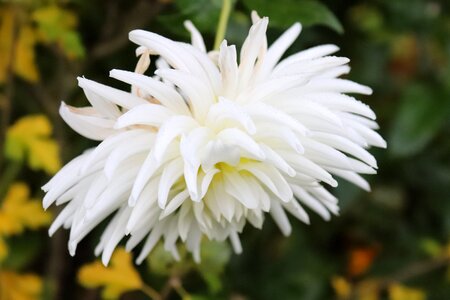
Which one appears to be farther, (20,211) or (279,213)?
(20,211)

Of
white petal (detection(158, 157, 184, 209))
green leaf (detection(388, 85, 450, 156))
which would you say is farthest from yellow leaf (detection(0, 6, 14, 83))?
green leaf (detection(388, 85, 450, 156))

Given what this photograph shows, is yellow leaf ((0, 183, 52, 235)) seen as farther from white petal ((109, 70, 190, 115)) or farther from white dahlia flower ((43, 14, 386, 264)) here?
white petal ((109, 70, 190, 115))

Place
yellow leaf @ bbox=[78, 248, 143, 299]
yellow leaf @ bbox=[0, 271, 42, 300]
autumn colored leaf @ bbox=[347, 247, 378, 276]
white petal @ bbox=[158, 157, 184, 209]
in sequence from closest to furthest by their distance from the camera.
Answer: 1. white petal @ bbox=[158, 157, 184, 209]
2. yellow leaf @ bbox=[78, 248, 143, 299]
3. yellow leaf @ bbox=[0, 271, 42, 300]
4. autumn colored leaf @ bbox=[347, 247, 378, 276]

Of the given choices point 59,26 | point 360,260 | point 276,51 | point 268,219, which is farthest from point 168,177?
point 360,260

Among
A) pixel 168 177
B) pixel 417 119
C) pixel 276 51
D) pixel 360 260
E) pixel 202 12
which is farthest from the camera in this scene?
pixel 360 260

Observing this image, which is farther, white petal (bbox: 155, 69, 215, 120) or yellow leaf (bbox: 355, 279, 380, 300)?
yellow leaf (bbox: 355, 279, 380, 300)

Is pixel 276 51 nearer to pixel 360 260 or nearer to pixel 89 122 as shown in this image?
pixel 89 122

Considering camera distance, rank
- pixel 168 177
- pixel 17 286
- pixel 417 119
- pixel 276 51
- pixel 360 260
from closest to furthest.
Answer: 1. pixel 168 177
2. pixel 276 51
3. pixel 17 286
4. pixel 417 119
5. pixel 360 260
